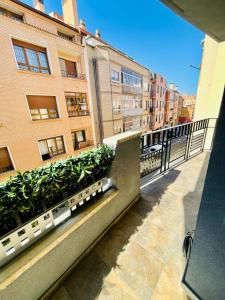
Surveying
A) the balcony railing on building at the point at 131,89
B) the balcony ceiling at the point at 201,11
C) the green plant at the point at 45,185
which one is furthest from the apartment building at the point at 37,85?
the balcony ceiling at the point at 201,11

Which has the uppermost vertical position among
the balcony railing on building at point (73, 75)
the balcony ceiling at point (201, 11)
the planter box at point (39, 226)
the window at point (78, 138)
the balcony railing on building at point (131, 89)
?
the balcony railing on building at point (73, 75)

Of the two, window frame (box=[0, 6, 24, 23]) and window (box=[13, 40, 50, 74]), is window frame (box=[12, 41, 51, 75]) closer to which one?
window (box=[13, 40, 50, 74])

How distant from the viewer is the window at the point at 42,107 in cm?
646

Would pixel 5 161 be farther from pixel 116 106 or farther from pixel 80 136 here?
pixel 116 106

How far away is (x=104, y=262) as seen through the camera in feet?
4.85

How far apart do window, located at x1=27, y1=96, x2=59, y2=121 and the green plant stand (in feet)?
20.9

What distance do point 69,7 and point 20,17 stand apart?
366 centimetres

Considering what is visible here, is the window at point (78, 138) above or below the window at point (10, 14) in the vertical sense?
below

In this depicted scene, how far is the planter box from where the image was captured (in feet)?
3.30

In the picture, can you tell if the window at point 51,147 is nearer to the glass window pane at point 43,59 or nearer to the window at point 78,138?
the window at point 78,138

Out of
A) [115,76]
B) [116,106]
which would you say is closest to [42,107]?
[116,106]

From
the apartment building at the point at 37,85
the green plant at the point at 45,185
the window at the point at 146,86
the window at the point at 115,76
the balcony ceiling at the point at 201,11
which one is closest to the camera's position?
the balcony ceiling at the point at 201,11

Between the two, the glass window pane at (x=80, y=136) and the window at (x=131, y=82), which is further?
the window at (x=131, y=82)

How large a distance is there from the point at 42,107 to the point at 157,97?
1539cm
